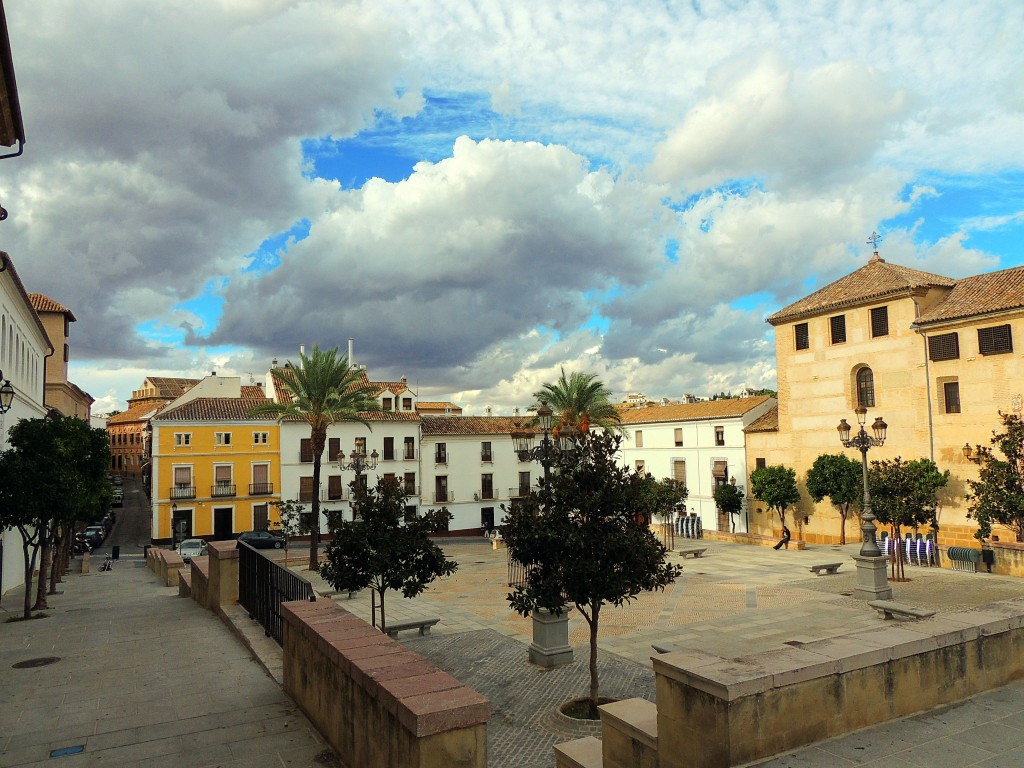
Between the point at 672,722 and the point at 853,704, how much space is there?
134 cm

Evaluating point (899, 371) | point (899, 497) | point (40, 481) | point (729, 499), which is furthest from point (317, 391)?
point (899, 371)

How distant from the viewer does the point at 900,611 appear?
13.8 metres

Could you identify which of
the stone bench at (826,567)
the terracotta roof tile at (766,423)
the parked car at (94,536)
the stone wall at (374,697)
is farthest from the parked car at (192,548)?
the terracotta roof tile at (766,423)

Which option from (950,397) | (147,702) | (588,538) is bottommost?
(147,702)

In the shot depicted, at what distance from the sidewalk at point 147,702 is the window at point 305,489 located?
3765cm

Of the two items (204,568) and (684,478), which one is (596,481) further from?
(684,478)

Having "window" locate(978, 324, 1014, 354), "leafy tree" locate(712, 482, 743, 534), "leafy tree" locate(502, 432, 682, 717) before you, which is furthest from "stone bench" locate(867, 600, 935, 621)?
"leafy tree" locate(712, 482, 743, 534)

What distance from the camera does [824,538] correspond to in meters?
37.1

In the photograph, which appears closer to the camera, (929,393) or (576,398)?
(929,393)

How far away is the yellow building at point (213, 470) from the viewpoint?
46.1 metres

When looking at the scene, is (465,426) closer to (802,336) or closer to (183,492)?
(183,492)

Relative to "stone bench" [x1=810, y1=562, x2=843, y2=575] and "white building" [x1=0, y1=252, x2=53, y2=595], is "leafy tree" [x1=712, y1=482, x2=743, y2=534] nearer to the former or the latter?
"stone bench" [x1=810, y1=562, x2=843, y2=575]

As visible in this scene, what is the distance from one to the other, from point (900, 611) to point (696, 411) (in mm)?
36656

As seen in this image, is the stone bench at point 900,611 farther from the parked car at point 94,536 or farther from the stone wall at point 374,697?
the parked car at point 94,536
